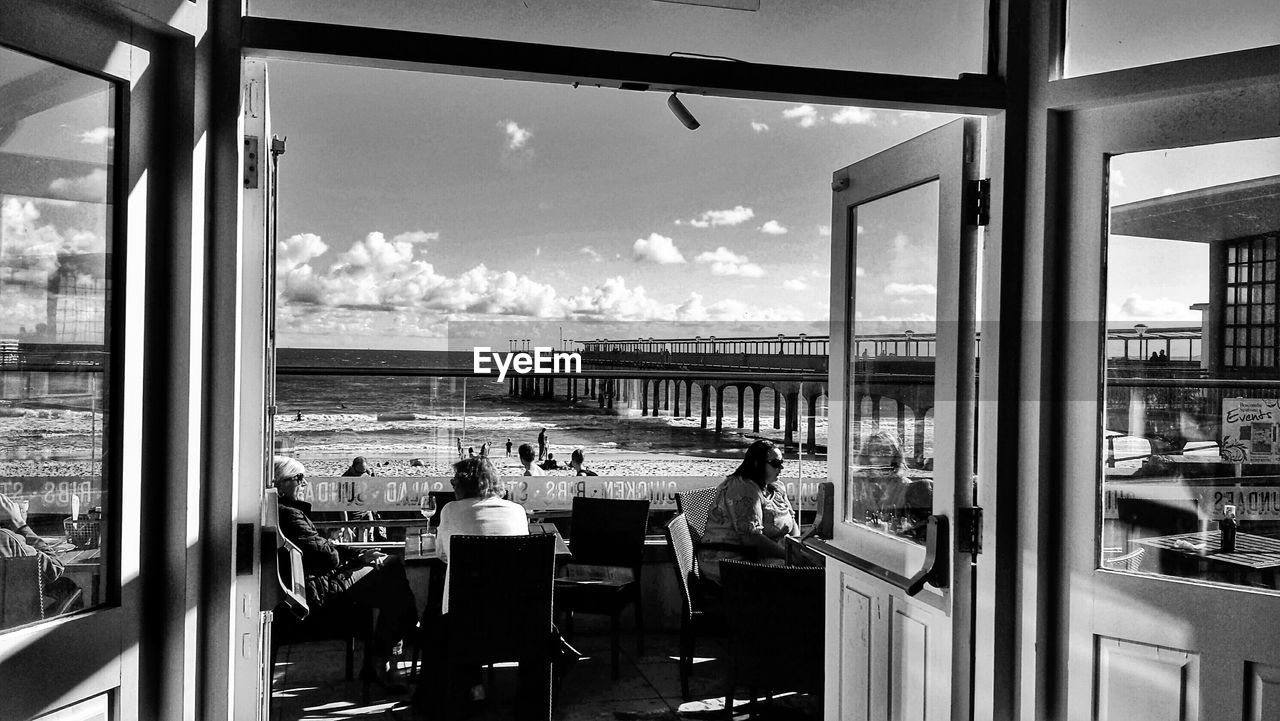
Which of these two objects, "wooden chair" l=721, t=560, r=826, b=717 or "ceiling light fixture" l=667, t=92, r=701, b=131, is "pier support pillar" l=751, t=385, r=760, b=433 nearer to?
"wooden chair" l=721, t=560, r=826, b=717

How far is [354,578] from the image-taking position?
152 inches

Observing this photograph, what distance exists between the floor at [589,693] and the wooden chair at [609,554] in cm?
14

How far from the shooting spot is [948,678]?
1.95m

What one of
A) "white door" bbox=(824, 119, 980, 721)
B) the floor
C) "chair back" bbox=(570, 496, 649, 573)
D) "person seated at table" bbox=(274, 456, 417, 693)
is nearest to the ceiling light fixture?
"white door" bbox=(824, 119, 980, 721)

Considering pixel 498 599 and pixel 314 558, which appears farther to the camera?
pixel 314 558

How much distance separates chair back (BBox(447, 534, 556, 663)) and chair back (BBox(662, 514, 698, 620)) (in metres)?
0.79

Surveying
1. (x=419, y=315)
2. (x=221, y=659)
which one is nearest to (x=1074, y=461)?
(x=221, y=659)

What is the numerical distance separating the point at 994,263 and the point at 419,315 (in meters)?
26.7

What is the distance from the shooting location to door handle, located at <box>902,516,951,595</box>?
76.2 inches

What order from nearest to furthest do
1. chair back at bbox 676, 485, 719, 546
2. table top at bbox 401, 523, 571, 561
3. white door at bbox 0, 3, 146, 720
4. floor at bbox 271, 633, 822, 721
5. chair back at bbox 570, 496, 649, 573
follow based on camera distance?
1. white door at bbox 0, 3, 146, 720
2. floor at bbox 271, 633, 822, 721
3. table top at bbox 401, 523, 571, 561
4. chair back at bbox 570, 496, 649, 573
5. chair back at bbox 676, 485, 719, 546

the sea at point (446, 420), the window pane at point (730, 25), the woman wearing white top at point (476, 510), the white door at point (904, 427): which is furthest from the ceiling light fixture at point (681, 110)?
the sea at point (446, 420)

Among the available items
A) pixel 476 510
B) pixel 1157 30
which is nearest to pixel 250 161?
pixel 1157 30

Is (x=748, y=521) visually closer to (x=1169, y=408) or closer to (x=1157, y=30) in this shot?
(x=1169, y=408)

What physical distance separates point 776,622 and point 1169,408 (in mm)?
1746
